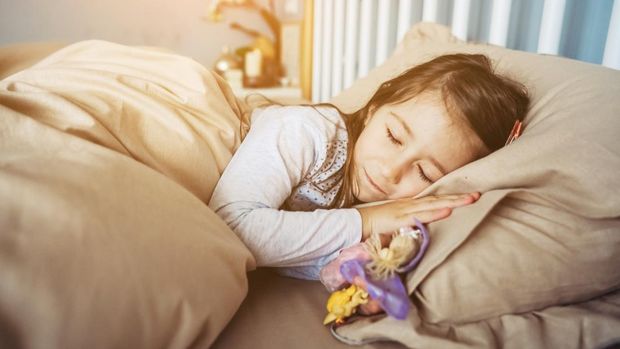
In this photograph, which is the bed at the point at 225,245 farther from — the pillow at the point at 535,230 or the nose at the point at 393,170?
the nose at the point at 393,170

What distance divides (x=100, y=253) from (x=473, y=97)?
A: 63 centimetres

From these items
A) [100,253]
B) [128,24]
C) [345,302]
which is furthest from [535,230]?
[128,24]

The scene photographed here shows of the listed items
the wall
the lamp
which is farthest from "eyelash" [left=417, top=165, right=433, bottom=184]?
the wall

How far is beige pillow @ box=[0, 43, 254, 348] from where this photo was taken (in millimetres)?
352

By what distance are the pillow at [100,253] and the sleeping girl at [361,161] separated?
106mm

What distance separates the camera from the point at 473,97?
2.39 ft

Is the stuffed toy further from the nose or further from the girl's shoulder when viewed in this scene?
the girl's shoulder

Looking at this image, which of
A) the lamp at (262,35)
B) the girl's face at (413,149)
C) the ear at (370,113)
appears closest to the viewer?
the girl's face at (413,149)

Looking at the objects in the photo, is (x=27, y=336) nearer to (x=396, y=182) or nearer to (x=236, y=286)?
(x=236, y=286)

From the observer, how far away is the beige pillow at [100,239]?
13.9 inches

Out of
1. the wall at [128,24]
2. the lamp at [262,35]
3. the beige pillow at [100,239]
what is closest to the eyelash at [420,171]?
the beige pillow at [100,239]

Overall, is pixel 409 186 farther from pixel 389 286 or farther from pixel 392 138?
pixel 389 286

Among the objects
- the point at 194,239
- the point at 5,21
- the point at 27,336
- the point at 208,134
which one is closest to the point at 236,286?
the point at 194,239

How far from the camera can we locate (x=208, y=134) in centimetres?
75
